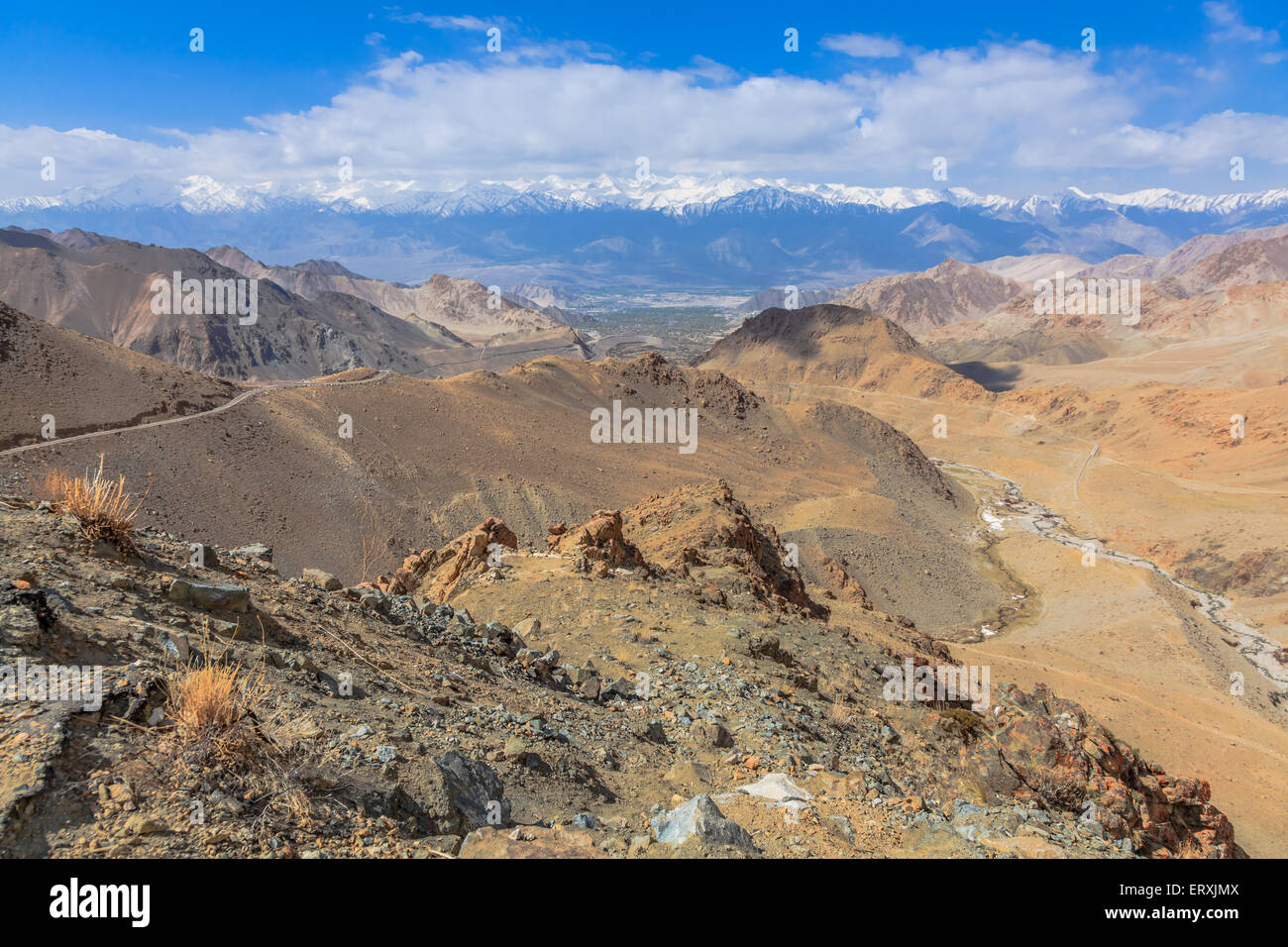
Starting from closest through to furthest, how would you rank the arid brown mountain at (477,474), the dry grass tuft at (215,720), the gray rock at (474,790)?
the dry grass tuft at (215,720), the gray rock at (474,790), the arid brown mountain at (477,474)

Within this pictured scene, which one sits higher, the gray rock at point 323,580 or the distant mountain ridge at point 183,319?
the distant mountain ridge at point 183,319

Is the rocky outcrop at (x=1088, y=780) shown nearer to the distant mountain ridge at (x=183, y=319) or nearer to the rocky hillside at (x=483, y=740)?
the rocky hillside at (x=483, y=740)

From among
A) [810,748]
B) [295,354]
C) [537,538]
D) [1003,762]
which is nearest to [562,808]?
[810,748]

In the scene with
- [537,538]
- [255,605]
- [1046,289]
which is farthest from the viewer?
[1046,289]

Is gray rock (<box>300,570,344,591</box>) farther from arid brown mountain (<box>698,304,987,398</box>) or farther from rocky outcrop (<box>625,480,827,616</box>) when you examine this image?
arid brown mountain (<box>698,304,987,398</box>)

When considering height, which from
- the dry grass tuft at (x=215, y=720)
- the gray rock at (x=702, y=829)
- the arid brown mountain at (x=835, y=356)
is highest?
the arid brown mountain at (x=835, y=356)

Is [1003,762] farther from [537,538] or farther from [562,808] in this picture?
[537,538]

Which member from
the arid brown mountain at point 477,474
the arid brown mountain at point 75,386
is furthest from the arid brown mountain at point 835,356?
the arid brown mountain at point 75,386
